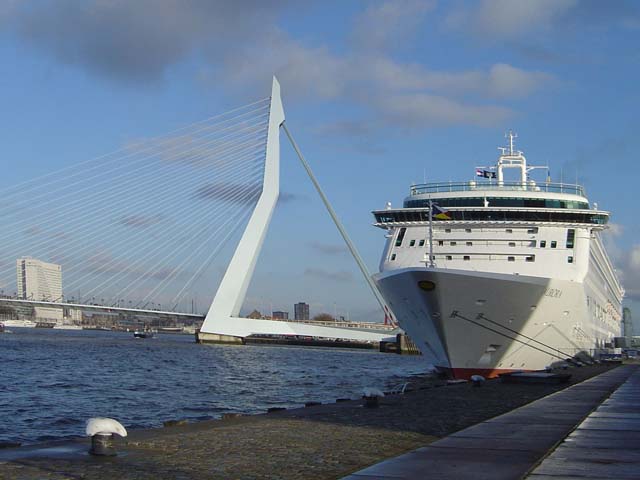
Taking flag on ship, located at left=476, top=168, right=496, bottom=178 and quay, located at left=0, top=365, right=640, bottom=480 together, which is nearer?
quay, located at left=0, top=365, right=640, bottom=480

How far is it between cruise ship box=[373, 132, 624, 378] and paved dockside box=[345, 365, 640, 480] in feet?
34.2

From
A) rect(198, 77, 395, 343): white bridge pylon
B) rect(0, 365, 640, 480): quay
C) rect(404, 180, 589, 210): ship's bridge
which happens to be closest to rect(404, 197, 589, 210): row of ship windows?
rect(404, 180, 589, 210): ship's bridge

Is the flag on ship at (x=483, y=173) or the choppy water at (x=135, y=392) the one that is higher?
the flag on ship at (x=483, y=173)

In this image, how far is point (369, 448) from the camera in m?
10.3

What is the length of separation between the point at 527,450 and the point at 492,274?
15.7 meters

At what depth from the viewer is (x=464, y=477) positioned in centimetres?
755

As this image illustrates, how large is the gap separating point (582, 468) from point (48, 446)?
6204mm

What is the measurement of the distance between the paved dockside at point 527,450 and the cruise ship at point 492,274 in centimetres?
1044

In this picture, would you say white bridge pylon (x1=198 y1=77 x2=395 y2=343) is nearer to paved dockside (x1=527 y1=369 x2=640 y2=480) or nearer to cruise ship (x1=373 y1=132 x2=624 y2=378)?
cruise ship (x1=373 y1=132 x2=624 y2=378)

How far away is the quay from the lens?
816 centimetres

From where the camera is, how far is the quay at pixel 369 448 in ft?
26.8

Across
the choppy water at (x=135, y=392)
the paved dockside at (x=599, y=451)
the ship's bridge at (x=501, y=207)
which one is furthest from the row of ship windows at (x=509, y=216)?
the paved dockside at (x=599, y=451)

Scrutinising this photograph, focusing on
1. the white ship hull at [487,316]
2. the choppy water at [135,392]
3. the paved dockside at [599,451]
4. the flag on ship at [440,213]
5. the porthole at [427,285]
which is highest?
the flag on ship at [440,213]

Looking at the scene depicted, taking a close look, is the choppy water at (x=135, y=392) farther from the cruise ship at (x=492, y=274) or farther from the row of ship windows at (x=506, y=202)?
the row of ship windows at (x=506, y=202)
